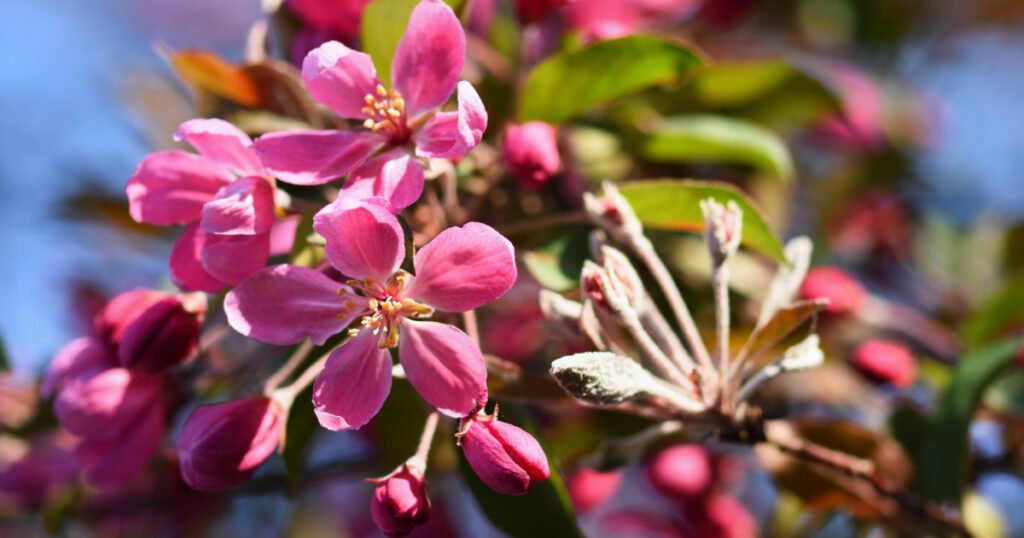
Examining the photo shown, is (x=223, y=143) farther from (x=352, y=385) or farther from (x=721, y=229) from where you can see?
(x=721, y=229)

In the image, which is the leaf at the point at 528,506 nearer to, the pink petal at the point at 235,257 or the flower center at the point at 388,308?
the flower center at the point at 388,308

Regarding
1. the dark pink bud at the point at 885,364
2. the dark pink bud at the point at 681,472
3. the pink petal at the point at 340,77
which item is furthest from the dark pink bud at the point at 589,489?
the pink petal at the point at 340,77

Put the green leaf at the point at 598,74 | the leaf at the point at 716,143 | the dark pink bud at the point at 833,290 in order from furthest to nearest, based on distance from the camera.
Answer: the dark pink bud at the point at 833,290, the leaf at the point at 716,143, the green leaf at the point at 598,74

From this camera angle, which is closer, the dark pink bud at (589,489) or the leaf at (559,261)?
the leaf at (559,261)

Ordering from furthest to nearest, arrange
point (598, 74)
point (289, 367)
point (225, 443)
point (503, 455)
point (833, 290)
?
point (833, 290)
point (598, 74)
point (289, 367)
point (225, 443)
point (503, 455)

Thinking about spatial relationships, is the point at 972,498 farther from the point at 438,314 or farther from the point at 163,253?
the point at 163,253

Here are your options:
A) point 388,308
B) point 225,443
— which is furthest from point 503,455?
point 225,443

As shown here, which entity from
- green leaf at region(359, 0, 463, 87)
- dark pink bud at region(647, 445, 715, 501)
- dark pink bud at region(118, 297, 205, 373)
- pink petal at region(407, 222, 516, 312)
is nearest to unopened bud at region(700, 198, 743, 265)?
pink petal at region(407, 222, 516, 312)
